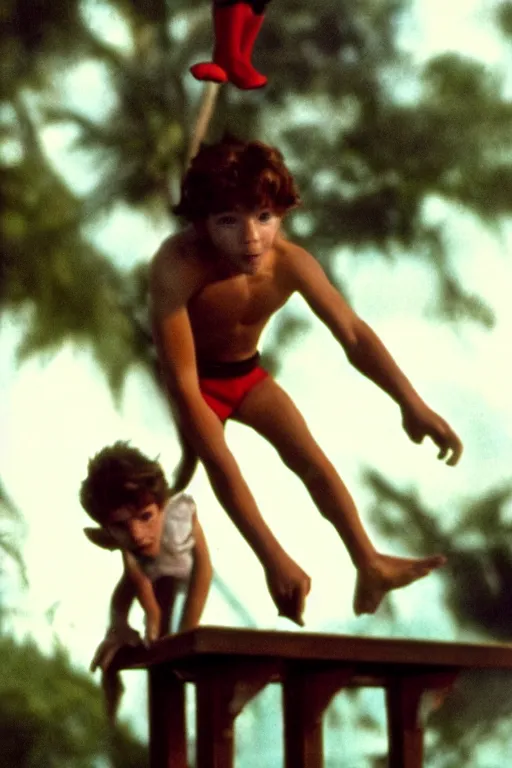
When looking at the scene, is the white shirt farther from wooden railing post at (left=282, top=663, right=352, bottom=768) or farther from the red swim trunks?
wooden railing post at (left=282, top=663, right=352, bottom=768)

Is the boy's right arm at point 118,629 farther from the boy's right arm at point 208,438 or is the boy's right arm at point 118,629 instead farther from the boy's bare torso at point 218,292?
the boy's bare torso at point 218,292

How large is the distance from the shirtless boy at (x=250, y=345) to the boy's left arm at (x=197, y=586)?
0.27 ft

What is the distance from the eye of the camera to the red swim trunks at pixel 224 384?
169 cm

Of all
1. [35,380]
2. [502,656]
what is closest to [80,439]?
[35,380]

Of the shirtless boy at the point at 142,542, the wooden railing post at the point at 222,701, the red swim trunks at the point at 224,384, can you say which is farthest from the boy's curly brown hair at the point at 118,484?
the wooden railing post at the point at 222,701

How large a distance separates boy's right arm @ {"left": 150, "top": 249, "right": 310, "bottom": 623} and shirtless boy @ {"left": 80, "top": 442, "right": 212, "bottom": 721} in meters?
0.07

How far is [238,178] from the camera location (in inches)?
63.4

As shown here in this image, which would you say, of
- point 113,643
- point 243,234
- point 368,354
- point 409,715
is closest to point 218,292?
point 243,234

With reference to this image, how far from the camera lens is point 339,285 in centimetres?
203

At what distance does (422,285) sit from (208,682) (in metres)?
0.76

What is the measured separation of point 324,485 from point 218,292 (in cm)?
25

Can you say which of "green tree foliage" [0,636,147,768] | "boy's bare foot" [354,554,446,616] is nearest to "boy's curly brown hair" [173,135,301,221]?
"boy's bare foot" [354,554,446,616]

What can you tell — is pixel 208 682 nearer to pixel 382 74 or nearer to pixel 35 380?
pixel 35 380

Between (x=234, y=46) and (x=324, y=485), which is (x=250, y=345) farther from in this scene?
(x=234, y=46)
